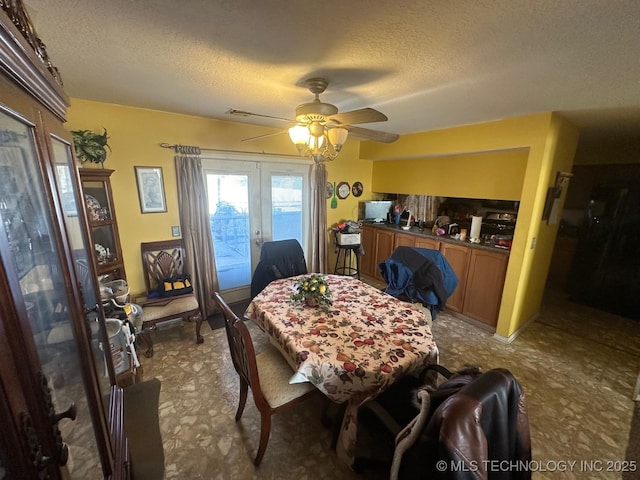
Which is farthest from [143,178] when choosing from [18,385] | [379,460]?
[379,460]

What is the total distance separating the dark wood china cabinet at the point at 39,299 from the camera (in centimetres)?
41

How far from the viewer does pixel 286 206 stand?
146 inches

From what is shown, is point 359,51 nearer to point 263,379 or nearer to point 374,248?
point 263,379

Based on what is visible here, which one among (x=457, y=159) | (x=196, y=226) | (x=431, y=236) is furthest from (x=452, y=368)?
(x=196, y=226)

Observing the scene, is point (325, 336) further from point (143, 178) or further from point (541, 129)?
point (541, 129)

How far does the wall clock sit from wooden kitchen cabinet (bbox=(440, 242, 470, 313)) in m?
1.68

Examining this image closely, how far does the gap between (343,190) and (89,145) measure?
10.2 ft

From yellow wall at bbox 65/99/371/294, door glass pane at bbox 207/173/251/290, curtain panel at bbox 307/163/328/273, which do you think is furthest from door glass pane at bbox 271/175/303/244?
yellow wall at bbox 65/99/371/294

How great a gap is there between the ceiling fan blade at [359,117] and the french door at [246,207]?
1817mm

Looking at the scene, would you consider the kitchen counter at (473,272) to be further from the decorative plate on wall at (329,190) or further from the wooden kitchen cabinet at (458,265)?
the decorative plate on wall at (329,190)

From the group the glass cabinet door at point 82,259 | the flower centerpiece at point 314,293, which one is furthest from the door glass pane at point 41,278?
the flower centerpiece at point 314,293

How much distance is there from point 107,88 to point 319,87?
1.67m

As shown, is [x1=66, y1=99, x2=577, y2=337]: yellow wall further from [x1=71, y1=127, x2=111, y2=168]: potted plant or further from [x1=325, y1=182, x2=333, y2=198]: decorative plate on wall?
[x1=325, y1=182, x2=333, y2=198]: decorative plate on wall

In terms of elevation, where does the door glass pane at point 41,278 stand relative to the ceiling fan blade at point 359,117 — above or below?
below
